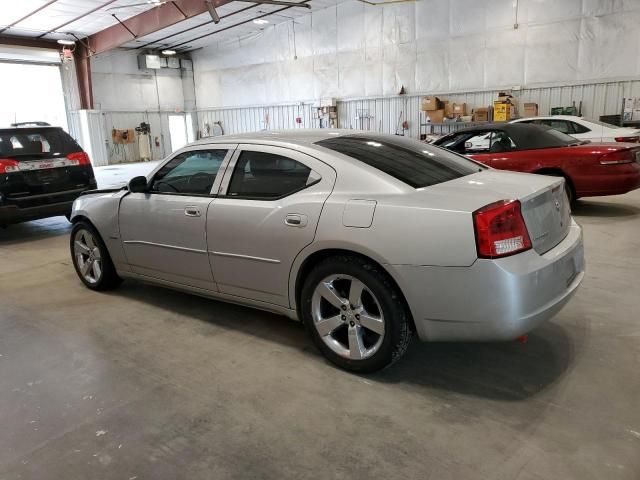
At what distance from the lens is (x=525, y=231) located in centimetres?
251

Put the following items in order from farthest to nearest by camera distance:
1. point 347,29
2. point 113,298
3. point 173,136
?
point 173,136
point 347,29
point 113,298

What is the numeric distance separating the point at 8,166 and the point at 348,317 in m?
5.93

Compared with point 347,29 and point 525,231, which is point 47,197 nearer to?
point 525,231

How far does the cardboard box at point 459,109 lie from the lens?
48.9ft

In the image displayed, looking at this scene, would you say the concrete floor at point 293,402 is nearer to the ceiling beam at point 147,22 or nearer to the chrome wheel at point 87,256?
the chrome wheel at point 87,256

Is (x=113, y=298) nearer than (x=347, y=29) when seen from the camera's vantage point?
Yes

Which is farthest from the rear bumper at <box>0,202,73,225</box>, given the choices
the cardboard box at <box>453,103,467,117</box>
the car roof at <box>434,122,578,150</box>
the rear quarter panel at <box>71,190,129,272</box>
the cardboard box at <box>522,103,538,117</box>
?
the cardboard box at <box>522,103,538,117</box>

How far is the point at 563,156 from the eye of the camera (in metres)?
6.95

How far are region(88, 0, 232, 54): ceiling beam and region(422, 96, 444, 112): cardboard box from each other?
6479mm

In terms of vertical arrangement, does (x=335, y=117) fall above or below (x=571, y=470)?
above

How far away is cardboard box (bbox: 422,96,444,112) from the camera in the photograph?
14867 mm

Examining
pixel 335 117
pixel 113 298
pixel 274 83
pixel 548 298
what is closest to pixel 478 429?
pixel 548 298

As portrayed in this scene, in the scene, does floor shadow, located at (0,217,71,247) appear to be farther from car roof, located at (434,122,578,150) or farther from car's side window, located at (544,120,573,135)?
car's side window, located at (544,120,573,135)

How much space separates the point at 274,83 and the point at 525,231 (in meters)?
19.2
